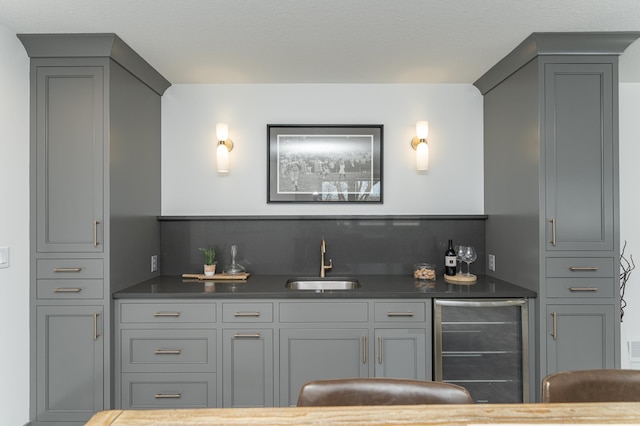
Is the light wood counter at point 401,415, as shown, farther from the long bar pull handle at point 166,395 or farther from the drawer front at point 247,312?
the long bar pull handle at point 166,395

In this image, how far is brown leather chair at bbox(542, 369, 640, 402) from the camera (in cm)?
130

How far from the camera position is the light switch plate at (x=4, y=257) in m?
2.22

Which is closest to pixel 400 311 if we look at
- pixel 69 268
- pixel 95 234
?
pixel 95 234

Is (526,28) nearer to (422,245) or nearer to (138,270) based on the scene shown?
(422,245)

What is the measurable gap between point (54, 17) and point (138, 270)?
1.56 metres

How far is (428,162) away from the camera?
128 inches

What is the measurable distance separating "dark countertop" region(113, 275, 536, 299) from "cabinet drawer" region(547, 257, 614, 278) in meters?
0.19

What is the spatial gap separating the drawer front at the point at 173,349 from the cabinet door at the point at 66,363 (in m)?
0.20

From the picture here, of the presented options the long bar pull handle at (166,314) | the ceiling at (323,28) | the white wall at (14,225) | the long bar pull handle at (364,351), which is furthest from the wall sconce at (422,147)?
the white wall at (14,225)

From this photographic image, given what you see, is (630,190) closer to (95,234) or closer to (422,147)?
(422,147)

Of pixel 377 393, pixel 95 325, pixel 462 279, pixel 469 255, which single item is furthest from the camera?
pixel 469 255

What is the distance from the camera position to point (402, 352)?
2.48m

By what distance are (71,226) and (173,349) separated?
3.09ft

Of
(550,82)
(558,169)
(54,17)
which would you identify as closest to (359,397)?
(558,169)
